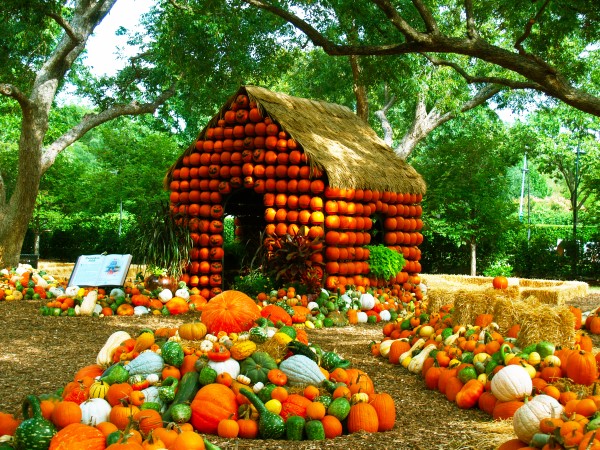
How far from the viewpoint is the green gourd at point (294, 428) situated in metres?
4.45

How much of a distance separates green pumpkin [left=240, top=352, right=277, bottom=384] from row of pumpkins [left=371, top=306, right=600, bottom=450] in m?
1.67

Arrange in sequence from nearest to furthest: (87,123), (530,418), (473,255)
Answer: (530,418) < (87,123) < (473,255)

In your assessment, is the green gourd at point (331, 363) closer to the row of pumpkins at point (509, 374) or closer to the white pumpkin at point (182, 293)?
the row of pumpkins at point (509, 374)

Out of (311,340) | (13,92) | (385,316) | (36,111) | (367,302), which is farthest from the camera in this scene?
(36,111)

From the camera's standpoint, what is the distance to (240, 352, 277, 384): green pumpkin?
5.00m

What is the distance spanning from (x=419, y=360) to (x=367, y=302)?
4.51 meters

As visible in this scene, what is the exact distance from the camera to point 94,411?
4.39 metres

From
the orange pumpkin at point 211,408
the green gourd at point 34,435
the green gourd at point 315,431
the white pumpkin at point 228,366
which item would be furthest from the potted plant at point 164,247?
the green gourd at point 34,435

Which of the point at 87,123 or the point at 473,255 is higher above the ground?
the point at 87,123

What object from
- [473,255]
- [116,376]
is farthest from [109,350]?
[473,255]

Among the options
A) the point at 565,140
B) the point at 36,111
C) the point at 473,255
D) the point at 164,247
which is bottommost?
the point at 164,247

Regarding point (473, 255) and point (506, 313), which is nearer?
point (506, 313)

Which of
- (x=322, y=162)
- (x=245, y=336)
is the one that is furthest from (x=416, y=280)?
(x=245, y=336)

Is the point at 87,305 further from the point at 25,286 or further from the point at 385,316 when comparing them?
the point at 385,316
